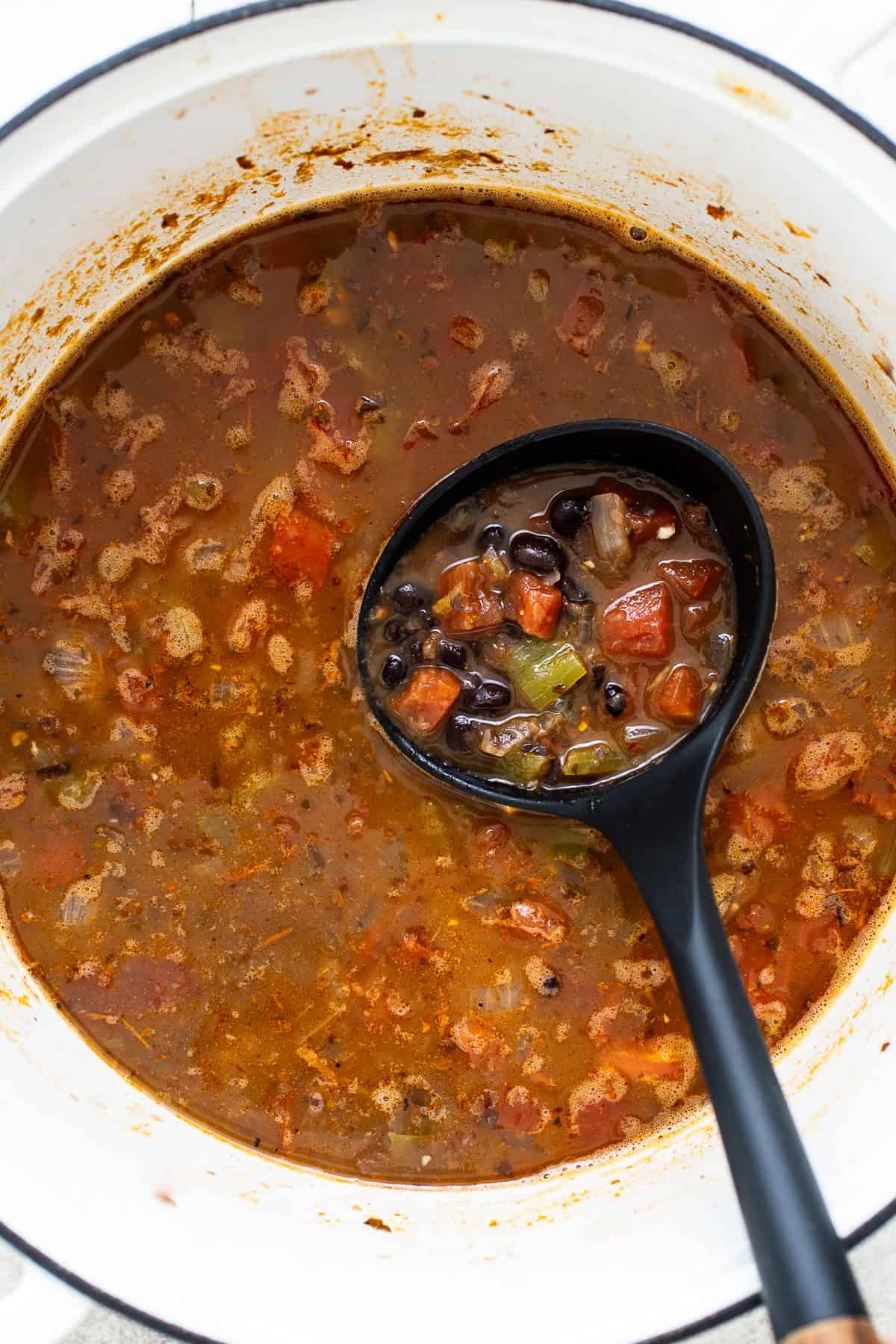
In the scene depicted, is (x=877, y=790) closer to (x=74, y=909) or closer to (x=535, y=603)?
(x=535, y=603)

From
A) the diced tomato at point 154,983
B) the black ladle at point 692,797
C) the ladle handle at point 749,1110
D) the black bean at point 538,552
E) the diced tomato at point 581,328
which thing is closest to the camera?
the ladle handle at point 749,1110

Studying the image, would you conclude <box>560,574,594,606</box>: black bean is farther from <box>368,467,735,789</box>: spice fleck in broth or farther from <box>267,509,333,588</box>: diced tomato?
<box>267,509,333,588</box>: diced tomato

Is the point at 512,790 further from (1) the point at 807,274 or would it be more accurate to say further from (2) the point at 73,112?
(2) the point at 73,112

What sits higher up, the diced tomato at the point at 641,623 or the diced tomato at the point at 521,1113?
the diced tomato at the point at 641,623

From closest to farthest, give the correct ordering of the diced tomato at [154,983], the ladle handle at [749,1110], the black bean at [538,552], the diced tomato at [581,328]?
the ladle handle at [749,1110]
the black bean at [538,552]
the diced tomato at [581,328]
the diced tomato at [154,983]

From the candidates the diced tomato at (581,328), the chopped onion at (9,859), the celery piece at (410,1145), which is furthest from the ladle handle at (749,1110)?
the chopped onion at (9,859)

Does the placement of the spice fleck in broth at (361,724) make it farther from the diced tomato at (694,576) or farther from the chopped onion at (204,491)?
the diced tomato at (694,576)
